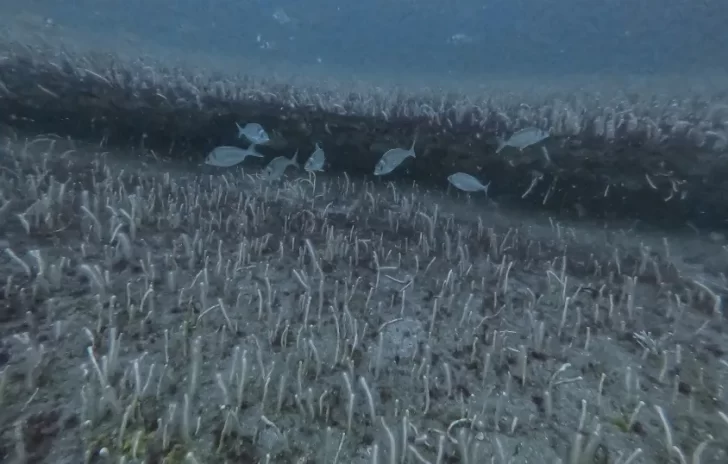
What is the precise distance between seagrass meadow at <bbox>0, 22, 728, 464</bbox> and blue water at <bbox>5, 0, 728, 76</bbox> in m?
28.6

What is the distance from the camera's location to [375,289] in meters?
4.93

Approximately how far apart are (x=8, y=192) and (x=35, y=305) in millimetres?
2653

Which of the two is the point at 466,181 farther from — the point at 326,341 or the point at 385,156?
the point at 326,341

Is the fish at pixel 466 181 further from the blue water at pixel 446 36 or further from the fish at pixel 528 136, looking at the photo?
the blue water at pixel 446 36

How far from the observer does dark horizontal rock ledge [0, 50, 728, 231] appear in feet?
23.7

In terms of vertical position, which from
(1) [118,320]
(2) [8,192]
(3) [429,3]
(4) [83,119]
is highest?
(3) [429,3]

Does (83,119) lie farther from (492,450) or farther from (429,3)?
(429,3)

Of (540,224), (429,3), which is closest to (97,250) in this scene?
(540,224)

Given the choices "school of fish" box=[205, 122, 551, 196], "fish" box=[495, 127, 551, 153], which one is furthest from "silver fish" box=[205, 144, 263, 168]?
"fish" box=[495, 127, 551, 153]

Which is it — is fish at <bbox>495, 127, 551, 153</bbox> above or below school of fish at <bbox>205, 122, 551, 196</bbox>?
above

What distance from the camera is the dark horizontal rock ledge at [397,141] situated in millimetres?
7215

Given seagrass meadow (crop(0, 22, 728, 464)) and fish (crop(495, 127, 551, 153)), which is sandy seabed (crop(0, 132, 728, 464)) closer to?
seagrass meadow (crop(0, 22, 728, 464))

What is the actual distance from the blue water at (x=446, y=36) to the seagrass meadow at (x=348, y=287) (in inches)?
1126

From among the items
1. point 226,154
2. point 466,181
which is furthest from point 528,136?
point 226,154
